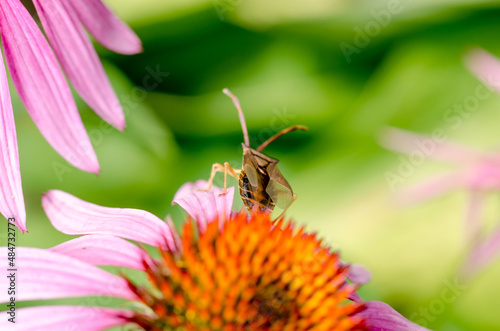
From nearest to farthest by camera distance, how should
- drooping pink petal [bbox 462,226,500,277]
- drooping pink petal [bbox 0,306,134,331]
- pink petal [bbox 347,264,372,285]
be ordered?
drooping pink petal [bbox 0,306,134,331] → pink petal [bbox 347,264,372,285] → drooping pink petal [bbox 462,226,500,277]

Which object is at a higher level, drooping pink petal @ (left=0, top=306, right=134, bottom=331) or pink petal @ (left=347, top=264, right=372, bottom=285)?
pink petal @ (left=347, top=264, right=372, bottom=285)

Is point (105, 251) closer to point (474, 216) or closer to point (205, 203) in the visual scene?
point (205, 203)

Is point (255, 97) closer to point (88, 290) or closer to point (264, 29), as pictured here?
point (264, 29)

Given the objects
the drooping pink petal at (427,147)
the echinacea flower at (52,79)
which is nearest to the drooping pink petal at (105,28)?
the echinacea flower at (52,79)

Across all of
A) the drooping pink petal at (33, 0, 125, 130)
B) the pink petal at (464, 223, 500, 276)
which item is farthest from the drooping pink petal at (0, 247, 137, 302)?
the pink petal at (464, 223, 500, 276)

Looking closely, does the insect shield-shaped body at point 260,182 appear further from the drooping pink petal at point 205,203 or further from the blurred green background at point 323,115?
the blurred green background at point 323,115

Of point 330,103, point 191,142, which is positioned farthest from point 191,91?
point 330,103

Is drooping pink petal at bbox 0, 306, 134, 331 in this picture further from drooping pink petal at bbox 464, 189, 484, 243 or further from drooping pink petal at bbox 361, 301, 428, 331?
drooping pink petal at bbox 464, 189, 484, 243
